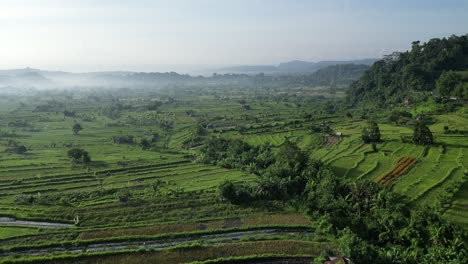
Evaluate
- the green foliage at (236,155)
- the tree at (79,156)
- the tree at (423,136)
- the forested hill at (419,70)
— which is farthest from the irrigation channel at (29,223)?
the forested hill at (419,70)

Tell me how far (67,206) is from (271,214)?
66.6ft

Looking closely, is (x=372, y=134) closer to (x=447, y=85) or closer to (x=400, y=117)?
(x=400, y=117)

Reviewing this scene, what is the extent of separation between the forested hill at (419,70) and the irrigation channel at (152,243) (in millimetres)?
58087

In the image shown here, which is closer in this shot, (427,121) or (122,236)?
(122,236)


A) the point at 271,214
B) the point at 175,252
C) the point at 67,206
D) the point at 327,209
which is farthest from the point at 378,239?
the point at 67,206

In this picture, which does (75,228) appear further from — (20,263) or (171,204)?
(171,204)

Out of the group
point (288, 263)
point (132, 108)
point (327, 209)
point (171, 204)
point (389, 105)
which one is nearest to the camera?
point (288, 263)

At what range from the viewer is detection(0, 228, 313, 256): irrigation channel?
25688mm

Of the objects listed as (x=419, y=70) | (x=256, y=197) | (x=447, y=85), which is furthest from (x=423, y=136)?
(x=419, y=70)

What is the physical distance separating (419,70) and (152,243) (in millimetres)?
80297

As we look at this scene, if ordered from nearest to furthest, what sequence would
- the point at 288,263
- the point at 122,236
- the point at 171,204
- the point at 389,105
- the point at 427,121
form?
the point at 288,263, the point at 122,236, the point at 171,204, the point at 427,121, the point at 389,105

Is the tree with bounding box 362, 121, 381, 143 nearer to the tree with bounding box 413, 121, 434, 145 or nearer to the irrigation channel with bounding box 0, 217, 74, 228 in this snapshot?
the tree with bounding box 413, 121, 434, 145

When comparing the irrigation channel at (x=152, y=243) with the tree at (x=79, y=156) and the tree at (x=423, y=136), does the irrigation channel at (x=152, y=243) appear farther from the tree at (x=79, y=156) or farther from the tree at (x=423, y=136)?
the tree at (x=423, y=136)

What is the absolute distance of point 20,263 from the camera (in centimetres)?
2373
